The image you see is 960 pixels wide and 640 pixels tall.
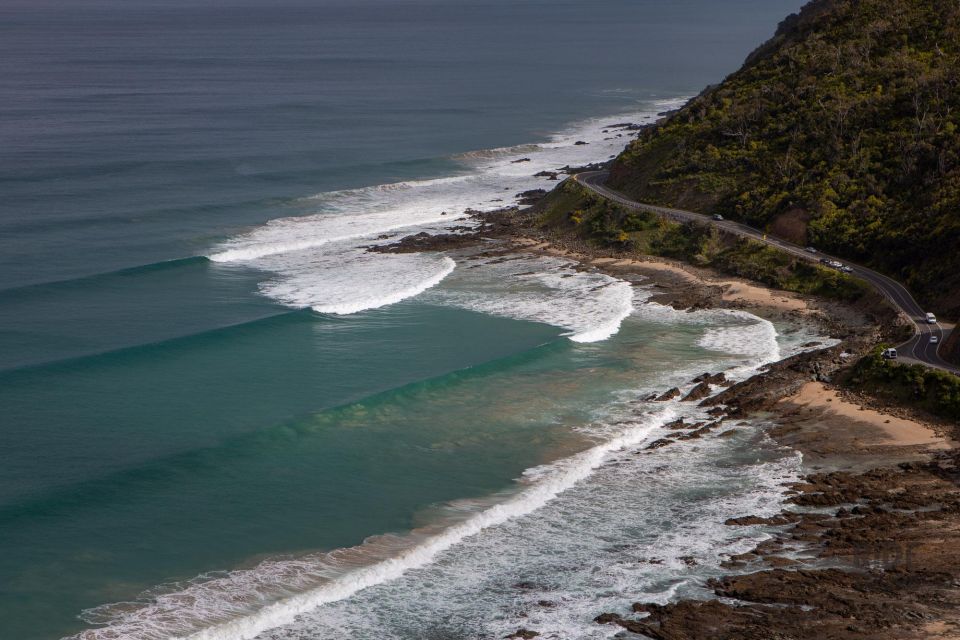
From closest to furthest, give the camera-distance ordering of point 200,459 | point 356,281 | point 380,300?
point 200,459
point 380,300
point 356,281

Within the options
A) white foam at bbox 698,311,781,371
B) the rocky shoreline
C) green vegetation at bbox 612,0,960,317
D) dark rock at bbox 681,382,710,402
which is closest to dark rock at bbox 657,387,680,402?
the rocky shoreline

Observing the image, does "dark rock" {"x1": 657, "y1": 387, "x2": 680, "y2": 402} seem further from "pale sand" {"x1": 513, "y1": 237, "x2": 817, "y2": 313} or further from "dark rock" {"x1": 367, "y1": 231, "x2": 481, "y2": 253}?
"dark rock" {"x1": 367, "y1": 231, "x2": 481, "y2": 253}

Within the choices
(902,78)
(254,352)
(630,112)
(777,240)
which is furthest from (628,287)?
(630,112)

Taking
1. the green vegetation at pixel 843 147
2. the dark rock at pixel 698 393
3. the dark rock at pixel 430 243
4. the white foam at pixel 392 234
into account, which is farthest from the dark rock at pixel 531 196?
the dark rock at pixel 698 393

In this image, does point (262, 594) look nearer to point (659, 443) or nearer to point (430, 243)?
point (659, 443)

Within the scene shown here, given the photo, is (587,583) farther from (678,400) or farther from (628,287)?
(628,287)

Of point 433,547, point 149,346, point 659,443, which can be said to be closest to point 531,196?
point 149,346

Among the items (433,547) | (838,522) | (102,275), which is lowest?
(433,547)
